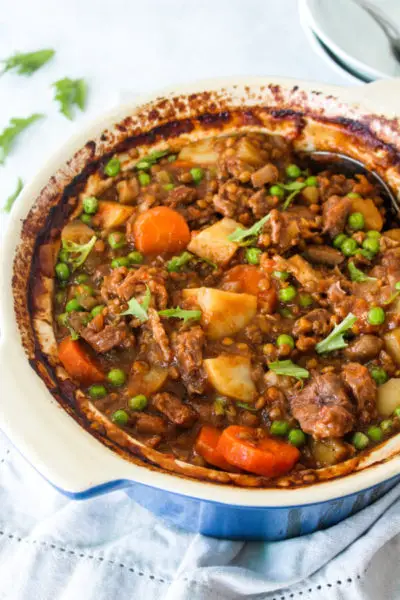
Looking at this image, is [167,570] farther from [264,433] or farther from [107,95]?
[107,95]

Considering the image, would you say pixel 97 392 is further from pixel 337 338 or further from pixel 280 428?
pixel 337 338

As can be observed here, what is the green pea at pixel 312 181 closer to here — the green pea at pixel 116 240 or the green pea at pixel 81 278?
the green pea at pixel 116 240

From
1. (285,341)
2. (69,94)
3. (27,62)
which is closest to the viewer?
(285,341)

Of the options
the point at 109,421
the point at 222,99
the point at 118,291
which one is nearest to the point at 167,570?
the point at 109,421

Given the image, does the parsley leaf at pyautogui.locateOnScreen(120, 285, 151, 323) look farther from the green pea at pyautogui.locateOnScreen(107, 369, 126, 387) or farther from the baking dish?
the baking dish

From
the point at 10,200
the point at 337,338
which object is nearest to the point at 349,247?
the point at 337,338
